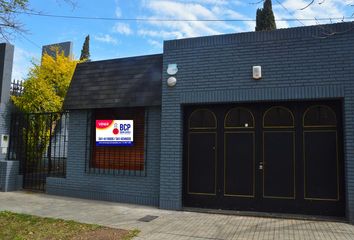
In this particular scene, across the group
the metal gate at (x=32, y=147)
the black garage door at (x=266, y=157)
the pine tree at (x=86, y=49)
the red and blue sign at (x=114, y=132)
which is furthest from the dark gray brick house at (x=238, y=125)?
the pine tree at (x=86, y=49)

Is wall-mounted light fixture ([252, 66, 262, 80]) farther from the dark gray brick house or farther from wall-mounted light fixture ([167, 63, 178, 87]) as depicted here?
wall-mounted light fixture ([167, 63, 178, 87])

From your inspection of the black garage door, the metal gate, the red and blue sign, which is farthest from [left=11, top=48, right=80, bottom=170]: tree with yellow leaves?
the black garage door

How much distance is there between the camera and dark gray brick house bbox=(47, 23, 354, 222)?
8438mm

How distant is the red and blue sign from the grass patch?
10.0ft

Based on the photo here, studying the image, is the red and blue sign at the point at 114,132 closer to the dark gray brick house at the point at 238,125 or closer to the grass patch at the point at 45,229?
the dark gray brick house at the point at 238,125

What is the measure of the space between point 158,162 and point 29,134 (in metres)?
5.61

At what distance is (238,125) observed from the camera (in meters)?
9.28

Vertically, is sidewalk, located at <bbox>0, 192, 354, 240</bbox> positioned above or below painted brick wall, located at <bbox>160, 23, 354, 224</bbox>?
below

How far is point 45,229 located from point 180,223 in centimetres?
287

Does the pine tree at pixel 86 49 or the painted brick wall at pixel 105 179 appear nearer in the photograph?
the painted brick wall at pixel 105 179

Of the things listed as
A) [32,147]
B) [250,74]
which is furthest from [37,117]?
[250,74]

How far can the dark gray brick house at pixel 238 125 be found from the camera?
8438 millimetres

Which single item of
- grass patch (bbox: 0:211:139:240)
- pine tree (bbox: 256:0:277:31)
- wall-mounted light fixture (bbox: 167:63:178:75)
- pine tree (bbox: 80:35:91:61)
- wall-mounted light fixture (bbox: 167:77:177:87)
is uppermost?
pine tree (bbox: 80:35:91:61)

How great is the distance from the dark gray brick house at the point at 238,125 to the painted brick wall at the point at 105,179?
3 centimetres
